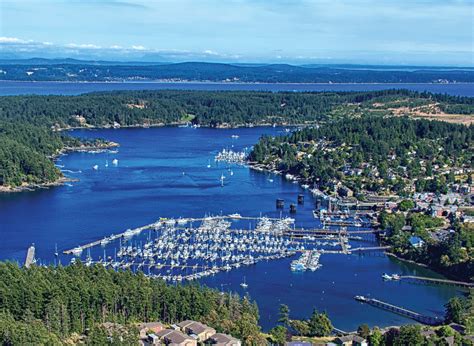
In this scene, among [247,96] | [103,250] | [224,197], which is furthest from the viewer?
[247,96]

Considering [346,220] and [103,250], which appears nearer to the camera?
[103,250]

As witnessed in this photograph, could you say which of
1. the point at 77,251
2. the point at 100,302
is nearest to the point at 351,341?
the point at 100,302

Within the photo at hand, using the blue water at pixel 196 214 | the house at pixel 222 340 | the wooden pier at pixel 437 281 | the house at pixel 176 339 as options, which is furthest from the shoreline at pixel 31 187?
the house at pixel 222 340

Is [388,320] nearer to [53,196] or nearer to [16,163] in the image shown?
[53,196]

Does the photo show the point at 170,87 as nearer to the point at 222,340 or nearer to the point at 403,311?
the point at 403,311

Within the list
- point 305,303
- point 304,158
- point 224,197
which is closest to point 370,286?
point 305,303

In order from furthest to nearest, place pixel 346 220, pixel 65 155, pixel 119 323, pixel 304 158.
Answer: pixel 65 155 < pixel 304 158 < pixel 346 220 < pixel 119 323

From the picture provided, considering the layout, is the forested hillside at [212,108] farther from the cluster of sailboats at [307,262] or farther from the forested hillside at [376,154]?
the cluster of sailboats at [307,262]
